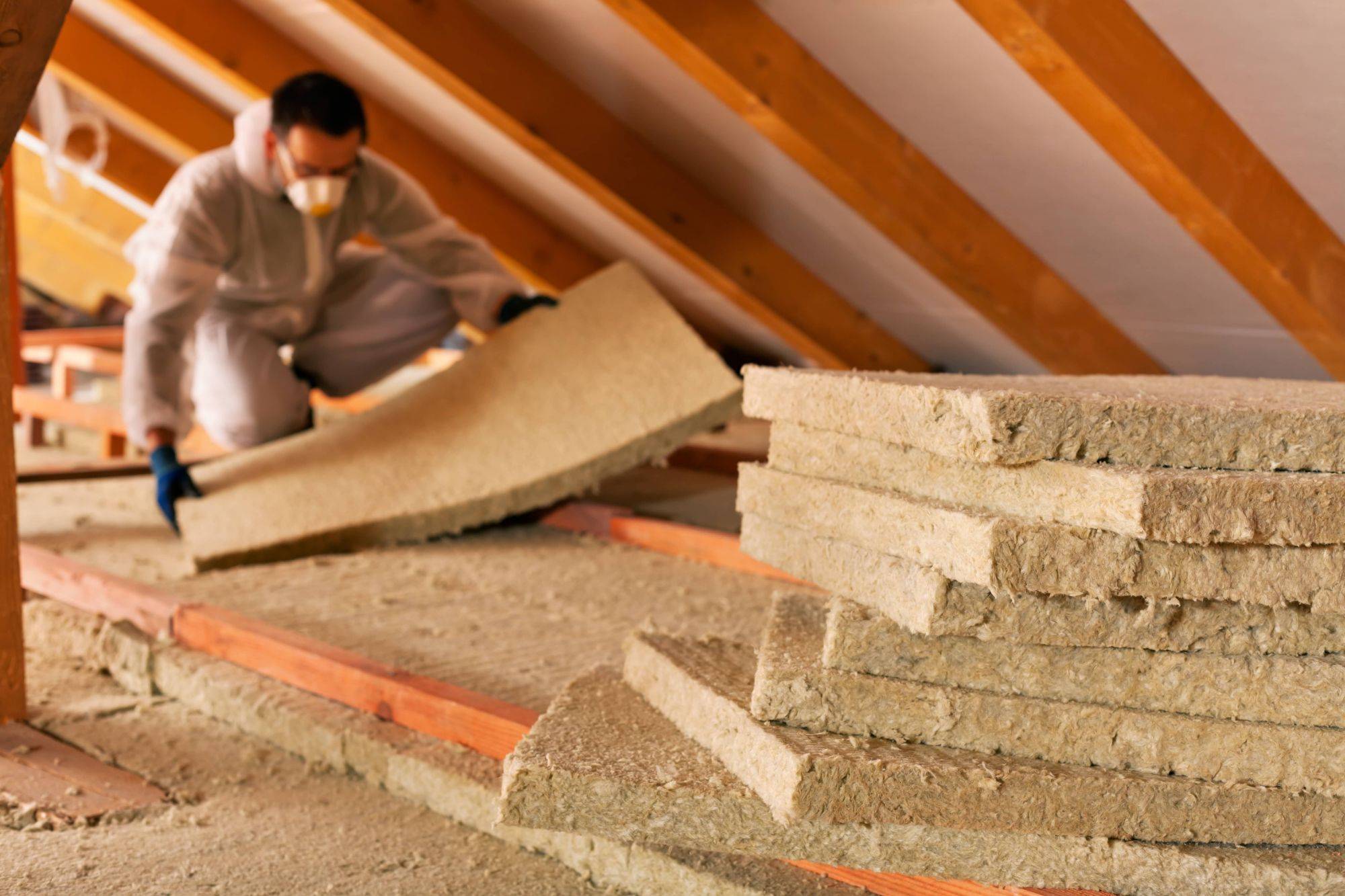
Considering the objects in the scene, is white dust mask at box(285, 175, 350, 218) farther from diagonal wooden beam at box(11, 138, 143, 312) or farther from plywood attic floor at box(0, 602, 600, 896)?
diagonal wooden beam at box(11, 138, 143, 312)

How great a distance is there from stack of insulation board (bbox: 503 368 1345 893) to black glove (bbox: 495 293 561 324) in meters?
2.08

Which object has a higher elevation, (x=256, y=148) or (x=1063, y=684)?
(x=256, y=148)

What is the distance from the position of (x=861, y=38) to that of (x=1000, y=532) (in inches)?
62.9

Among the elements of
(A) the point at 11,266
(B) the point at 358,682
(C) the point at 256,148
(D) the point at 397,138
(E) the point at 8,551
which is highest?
(D) the point at 397,138

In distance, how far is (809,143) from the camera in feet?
8.84

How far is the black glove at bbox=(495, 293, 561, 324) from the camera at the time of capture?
3350 mm

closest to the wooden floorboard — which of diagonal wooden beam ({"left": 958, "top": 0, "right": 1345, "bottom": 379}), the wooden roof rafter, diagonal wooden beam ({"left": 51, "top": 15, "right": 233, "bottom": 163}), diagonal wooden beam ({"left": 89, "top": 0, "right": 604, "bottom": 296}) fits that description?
diagonal wooden beam ({"left": 958, "top": 0, "right": 1345, "bottom": 379})

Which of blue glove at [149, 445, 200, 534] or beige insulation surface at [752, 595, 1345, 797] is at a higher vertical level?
blue glove at [149, 445, 200, 534]

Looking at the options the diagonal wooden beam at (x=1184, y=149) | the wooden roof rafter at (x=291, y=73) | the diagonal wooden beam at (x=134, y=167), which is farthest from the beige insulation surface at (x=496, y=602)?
the diagonal wooden beam at (x=134, y=167)

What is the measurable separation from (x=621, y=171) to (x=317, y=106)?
92cm

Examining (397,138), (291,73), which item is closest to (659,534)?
(397,138)

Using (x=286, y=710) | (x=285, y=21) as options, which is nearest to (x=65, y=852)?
(x=286, y=710)

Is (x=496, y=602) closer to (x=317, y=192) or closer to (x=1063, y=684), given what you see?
(x=317, y=192)

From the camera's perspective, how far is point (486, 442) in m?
2.95
